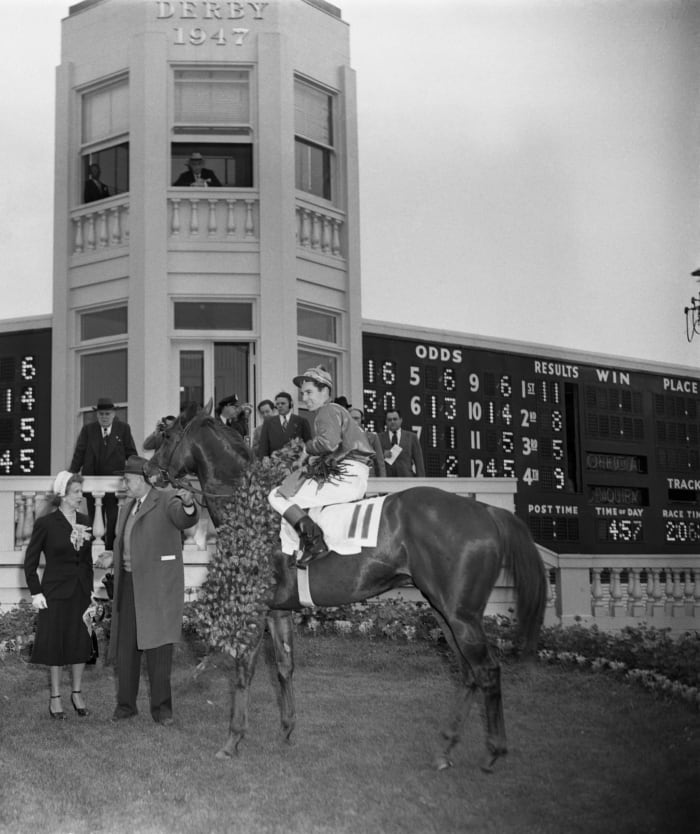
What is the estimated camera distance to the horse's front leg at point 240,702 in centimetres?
628

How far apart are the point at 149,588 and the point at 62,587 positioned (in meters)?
0.80

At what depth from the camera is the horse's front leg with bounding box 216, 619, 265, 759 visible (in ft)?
20.6

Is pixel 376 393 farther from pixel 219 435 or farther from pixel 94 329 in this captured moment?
pixel 219 435

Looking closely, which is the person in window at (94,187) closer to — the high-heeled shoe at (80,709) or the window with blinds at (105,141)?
the window with blinds at (105,141)

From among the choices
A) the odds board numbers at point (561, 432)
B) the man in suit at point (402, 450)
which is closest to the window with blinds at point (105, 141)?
the odds board numbers at point (561, 432)

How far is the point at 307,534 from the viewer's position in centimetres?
641

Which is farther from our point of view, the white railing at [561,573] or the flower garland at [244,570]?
the white railing at [561,573]

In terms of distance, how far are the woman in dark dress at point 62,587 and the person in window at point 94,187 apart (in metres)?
7.74

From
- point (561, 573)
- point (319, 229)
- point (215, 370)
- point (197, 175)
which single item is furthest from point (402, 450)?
point (197, 175)

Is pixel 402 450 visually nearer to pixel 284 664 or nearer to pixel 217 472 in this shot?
pixel 217 472

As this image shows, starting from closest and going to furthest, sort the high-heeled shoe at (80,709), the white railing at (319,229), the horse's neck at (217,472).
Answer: the horse's neck at (217,472), the high-heeled shoe at (80,709), the white railing at (319,229)

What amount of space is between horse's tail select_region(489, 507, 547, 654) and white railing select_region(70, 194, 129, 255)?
30.2 ft

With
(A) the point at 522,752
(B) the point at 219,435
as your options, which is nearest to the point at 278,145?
(B) the point at 219,435

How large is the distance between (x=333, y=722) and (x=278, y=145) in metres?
8.93
